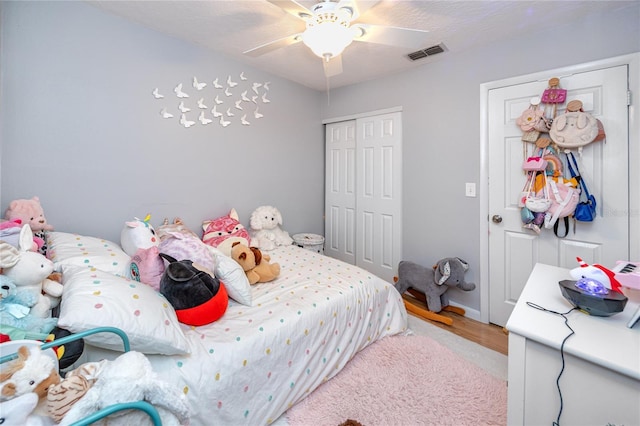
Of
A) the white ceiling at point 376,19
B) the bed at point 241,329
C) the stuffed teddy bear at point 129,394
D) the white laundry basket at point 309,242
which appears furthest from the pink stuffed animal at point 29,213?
the white laundry basket at point 309,242

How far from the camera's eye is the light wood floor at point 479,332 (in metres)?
2.16

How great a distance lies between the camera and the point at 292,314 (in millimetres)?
1583

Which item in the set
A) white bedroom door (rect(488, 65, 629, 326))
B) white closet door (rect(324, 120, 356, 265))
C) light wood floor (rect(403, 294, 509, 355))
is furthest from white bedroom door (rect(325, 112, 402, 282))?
white bedroom door (rect(488, 65, 629, 326))

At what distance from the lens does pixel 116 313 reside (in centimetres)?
108

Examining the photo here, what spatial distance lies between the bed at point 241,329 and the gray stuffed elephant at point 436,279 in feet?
1.98

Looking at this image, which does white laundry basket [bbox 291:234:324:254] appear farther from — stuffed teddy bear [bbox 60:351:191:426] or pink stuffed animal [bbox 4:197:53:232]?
stuffed teddy bear [bbox 60:351:191:426]

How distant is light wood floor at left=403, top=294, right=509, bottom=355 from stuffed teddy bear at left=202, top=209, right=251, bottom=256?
6.20ft

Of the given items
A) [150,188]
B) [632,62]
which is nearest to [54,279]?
[150,188]

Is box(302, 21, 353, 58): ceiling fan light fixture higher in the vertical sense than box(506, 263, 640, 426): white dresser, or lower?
higher

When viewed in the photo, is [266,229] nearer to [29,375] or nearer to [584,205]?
[29,375]

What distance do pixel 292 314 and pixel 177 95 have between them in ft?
6.71

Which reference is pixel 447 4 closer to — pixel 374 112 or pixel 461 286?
pixel 374 112

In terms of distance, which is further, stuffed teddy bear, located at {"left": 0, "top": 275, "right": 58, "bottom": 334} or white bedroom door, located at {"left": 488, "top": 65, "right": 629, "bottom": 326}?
white bedroom door, located at {"left": 488, "top": 65, "right": 629, "bottom": 326}

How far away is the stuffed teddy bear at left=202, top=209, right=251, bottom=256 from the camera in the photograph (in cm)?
236
